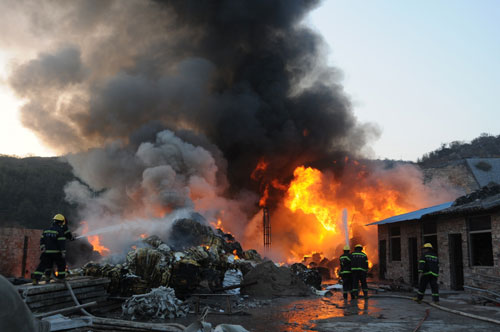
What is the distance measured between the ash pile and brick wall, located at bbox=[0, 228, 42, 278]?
429 cm

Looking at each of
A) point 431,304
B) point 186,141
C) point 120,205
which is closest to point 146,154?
point 186,141

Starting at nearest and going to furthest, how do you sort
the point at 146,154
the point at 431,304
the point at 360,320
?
1. the point at 360,320
2. the point at 431,304
3. the point at 146,154

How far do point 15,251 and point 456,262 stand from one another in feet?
60.9

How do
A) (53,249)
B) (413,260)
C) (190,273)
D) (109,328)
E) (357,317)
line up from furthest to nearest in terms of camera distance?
(413,260)
(190,273)
(53,249)
(357,317)
(109,328)

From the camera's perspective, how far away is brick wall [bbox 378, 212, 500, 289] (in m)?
13.4

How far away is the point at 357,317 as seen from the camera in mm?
9578

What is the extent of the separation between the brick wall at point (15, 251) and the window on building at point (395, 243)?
17872mm

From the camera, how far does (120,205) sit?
32.1m

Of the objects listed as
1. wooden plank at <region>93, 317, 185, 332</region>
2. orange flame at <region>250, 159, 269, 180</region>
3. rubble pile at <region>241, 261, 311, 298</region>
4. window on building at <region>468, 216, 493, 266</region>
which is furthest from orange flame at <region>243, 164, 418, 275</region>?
wooden plank at <region>93, 317, 185, 332</region>

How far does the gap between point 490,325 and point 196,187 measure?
22073 millimetres

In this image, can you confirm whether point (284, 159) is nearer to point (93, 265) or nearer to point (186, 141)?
point (186, 141)

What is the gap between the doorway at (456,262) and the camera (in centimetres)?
1595

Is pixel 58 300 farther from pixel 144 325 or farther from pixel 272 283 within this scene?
pixel 272 283

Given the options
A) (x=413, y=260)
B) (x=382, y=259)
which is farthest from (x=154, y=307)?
(x=382, y=259)
